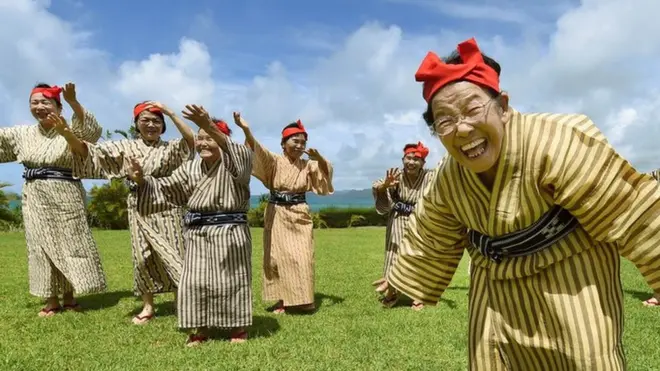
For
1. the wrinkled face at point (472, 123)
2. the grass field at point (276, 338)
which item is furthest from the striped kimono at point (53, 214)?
the wrinkled face at point (472, 123)

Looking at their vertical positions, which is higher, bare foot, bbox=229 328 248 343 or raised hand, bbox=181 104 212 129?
raised hand, bbox=181 104 212 129

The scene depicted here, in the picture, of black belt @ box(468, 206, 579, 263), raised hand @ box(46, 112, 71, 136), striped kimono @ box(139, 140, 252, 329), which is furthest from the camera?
raised hand @ box(46, 112, 71, 136)

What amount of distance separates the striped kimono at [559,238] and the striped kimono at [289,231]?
14.8 feet

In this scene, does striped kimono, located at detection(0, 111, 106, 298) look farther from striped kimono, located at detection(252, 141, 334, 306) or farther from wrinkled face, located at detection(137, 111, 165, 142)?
striped kimono, located at detection(252, 141, 334, 306)

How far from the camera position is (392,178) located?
22.9 feet

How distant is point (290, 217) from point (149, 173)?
1801mm

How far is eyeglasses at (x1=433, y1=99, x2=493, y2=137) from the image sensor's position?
2215 millimetres

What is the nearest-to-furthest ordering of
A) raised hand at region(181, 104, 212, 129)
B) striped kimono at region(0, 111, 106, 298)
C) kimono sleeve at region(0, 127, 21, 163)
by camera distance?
raised hand at region(181, 104, 212, 129), striped kimono at region(0, 111, 106, 298), kimono sleeve at region(0, 127, 21, 163)

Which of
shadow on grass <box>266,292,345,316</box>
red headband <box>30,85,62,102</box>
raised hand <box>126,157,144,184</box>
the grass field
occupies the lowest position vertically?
shadow on grass <box>266,292,345,316</box>

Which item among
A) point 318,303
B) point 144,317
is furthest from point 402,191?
point 144,317

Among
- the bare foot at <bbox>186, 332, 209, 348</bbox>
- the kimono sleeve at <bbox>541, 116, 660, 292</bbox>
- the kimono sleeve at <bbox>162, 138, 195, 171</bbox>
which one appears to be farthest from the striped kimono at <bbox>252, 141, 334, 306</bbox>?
the kimono sleeve at <bbox>541, 116, 660, 292</bbox>

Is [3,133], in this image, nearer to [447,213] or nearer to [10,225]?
[447,213]

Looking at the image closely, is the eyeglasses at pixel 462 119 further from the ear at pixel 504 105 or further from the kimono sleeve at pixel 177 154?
the kimono sleeve at pixel 177 154

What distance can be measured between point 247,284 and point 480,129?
3514 mm
